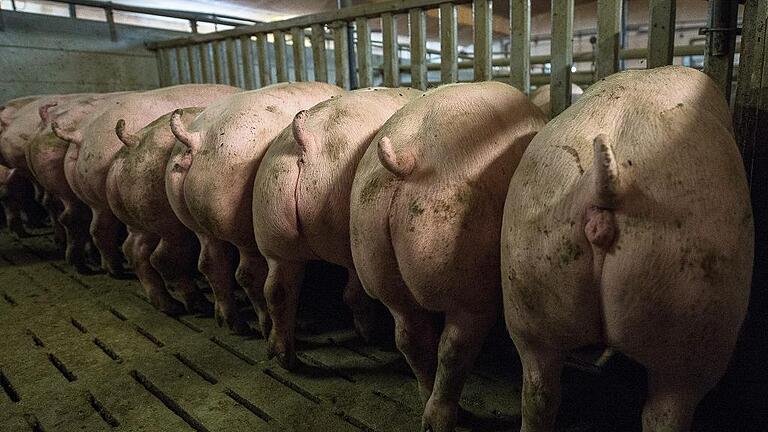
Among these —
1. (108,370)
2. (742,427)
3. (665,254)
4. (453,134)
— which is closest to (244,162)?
(453,134)

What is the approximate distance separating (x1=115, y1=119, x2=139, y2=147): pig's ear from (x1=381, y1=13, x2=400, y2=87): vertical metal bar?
54.0 inches

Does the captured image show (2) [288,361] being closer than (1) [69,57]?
Yes

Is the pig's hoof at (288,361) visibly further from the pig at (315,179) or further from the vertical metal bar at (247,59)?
the vertical metal bar at (247,59)

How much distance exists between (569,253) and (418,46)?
6.76 feet

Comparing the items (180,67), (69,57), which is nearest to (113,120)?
(180,67)

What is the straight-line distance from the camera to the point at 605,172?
931 mm

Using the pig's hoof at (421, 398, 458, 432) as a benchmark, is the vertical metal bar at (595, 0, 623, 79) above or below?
above

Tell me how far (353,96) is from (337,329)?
3.58 feet

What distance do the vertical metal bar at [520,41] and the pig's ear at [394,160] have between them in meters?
1.12

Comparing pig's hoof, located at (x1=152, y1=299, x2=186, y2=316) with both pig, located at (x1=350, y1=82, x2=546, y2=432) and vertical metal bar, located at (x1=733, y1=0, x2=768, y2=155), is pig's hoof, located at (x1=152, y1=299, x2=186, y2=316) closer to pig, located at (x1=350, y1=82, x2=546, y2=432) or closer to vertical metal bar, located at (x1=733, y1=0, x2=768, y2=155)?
pig, located at (x1=350, y1=82, x2=546, y2=432)

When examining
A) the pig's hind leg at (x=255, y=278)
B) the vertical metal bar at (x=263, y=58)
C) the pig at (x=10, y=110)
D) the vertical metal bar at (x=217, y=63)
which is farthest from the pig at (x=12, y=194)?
the pig's hind leg at (x=255, y=278)

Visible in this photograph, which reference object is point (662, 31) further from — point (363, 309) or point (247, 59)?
point (247, 59)

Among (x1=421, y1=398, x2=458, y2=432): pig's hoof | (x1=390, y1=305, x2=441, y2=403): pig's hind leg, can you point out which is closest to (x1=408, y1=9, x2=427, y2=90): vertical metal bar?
(x1=390, y1=305, x2=441, y2=403): pig's hind leg

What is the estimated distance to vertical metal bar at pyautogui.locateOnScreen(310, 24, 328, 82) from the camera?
343cm
